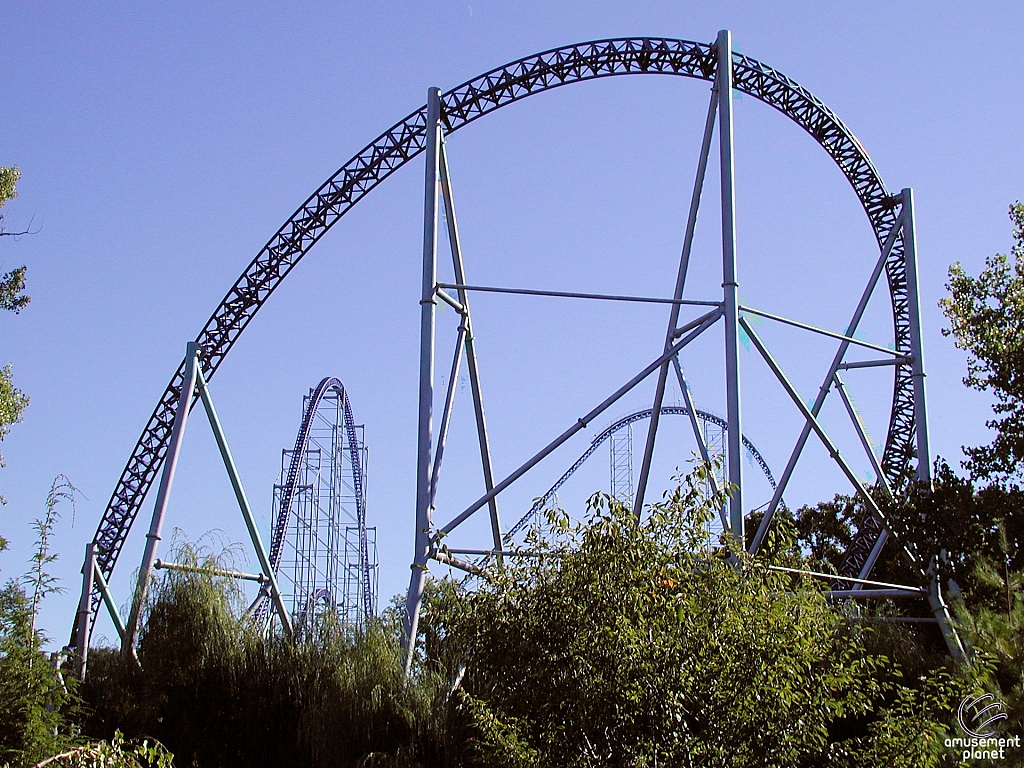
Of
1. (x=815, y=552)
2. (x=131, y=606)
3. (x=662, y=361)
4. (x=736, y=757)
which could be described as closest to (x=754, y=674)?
(x=736, y=757)

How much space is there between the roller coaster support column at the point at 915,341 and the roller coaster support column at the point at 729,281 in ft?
13.5

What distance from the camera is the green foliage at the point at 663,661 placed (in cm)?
759

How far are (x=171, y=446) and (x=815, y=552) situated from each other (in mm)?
17471

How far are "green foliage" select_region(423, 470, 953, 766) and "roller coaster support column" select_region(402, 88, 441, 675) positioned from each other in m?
4.33

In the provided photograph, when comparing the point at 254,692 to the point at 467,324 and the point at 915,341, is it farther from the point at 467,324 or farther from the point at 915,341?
the point at 915,341

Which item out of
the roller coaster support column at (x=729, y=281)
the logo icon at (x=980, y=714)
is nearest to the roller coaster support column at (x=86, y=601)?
the roller coaster support column at (x=729, y=281)

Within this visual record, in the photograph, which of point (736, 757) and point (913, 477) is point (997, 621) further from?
point (913, 477)

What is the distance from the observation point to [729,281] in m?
13.7

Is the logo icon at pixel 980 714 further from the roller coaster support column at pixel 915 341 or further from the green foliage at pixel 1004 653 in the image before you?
the roller coaster support column at pixel 915 341

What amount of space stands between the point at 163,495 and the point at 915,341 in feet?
32.8

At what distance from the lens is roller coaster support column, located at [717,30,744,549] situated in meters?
12.6

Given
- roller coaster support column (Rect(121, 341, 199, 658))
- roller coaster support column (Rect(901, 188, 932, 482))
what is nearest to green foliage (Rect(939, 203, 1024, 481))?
roller coaster support column (Rect(901, 188, 932, 482))

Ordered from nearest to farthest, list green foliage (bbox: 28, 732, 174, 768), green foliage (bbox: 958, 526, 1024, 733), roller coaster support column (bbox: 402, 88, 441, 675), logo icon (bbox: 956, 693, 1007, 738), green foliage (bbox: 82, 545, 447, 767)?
green foliage (bbox: 28, 732, 174, 768), green foliage (bbox: 958, 526, 1024, 733), logo icon (bbox: 956, 693, 1007, 738), green foliage (bbox: 82, 545, 447, 767), roller coaster support column (bbox: 402, 88, 441, 675)

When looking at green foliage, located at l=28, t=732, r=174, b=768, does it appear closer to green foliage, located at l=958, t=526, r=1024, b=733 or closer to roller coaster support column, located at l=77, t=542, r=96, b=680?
green foliage, located at l=958, t=526, r=1024, b=733
